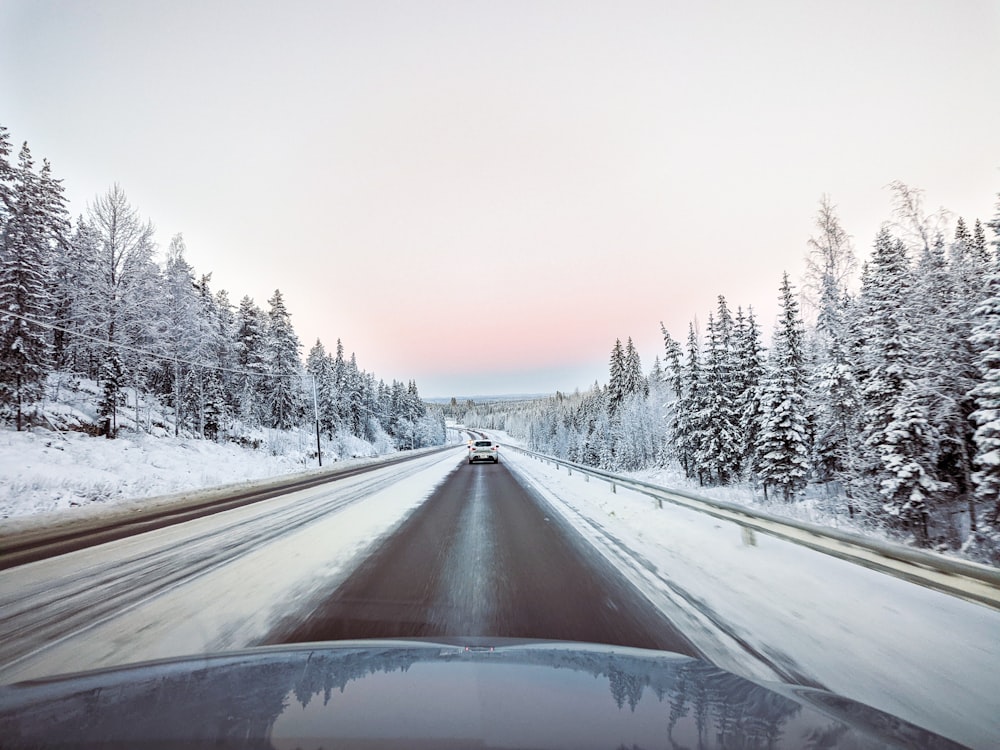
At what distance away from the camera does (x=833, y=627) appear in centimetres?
406

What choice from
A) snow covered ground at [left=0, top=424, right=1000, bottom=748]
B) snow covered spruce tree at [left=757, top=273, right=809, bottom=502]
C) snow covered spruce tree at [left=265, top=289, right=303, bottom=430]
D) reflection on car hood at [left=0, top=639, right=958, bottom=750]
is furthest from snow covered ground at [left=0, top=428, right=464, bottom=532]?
snow covered spruce tree at [left=757, top=273, right=809, bottom=502]

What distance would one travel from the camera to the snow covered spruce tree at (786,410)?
25.6 m

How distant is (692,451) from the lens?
121 ft

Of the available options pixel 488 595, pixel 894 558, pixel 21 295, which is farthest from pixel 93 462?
pixel 894 558

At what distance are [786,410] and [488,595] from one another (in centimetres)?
2584

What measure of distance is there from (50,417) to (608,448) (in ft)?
185

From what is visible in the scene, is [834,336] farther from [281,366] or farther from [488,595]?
[281,366]

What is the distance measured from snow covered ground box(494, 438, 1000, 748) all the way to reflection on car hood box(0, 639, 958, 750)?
1.20m

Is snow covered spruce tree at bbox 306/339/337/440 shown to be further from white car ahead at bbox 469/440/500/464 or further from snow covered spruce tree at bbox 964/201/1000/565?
snow covered spruce tree at bbox 964/201/1000/565

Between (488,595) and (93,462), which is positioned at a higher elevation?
(93,462)

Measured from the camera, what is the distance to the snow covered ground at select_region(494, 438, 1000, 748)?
9.48ft

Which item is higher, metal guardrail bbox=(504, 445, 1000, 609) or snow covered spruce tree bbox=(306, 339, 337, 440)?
snow covered spruce tree bbox=(306, 339, 337, 440)

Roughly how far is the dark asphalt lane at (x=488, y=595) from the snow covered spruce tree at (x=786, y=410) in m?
21.9

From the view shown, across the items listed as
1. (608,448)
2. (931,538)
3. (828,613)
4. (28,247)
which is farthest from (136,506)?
(608,448)
